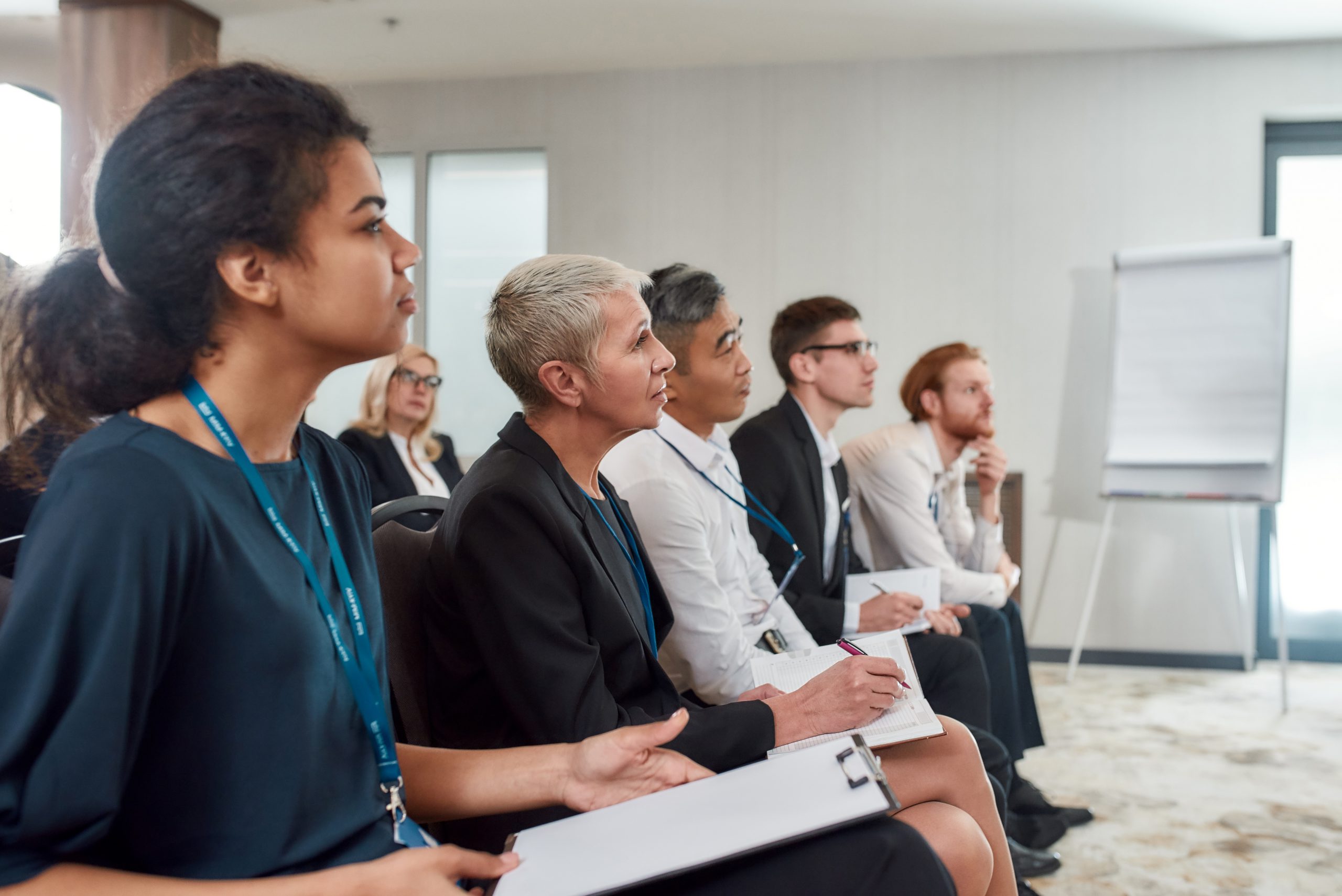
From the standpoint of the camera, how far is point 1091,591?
4.55 m

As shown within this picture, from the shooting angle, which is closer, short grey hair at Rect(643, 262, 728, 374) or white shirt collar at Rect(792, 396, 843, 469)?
short grey hair at Rect(643, 262, 728, 374)

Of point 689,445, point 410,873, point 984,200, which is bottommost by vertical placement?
point 410,873

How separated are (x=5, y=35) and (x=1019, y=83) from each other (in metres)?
5.10

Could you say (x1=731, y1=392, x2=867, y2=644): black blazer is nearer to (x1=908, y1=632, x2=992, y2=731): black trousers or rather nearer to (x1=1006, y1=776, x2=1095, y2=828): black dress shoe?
(x1=908, y1=632, x2=992, y2=731): black trousers

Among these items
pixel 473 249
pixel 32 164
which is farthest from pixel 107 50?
pixel 473 249

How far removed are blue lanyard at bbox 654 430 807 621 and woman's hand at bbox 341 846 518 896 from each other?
1213 millimetres

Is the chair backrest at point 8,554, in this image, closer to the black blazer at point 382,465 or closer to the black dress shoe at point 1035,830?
the black dress shoe at point 1035,830

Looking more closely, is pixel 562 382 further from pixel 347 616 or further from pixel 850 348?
pixel 850 348

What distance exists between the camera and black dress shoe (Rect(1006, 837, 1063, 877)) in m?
2.30

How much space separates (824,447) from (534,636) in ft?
5.21

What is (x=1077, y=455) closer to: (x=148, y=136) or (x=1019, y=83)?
(x=1019, y=83)

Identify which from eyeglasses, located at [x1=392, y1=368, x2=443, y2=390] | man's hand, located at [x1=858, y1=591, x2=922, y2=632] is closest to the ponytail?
man's hand, located at [x1=858, y1=591, x2=922, y2=632]

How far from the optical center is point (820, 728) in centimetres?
130

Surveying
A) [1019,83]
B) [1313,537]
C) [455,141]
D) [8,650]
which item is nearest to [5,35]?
[455,141]
